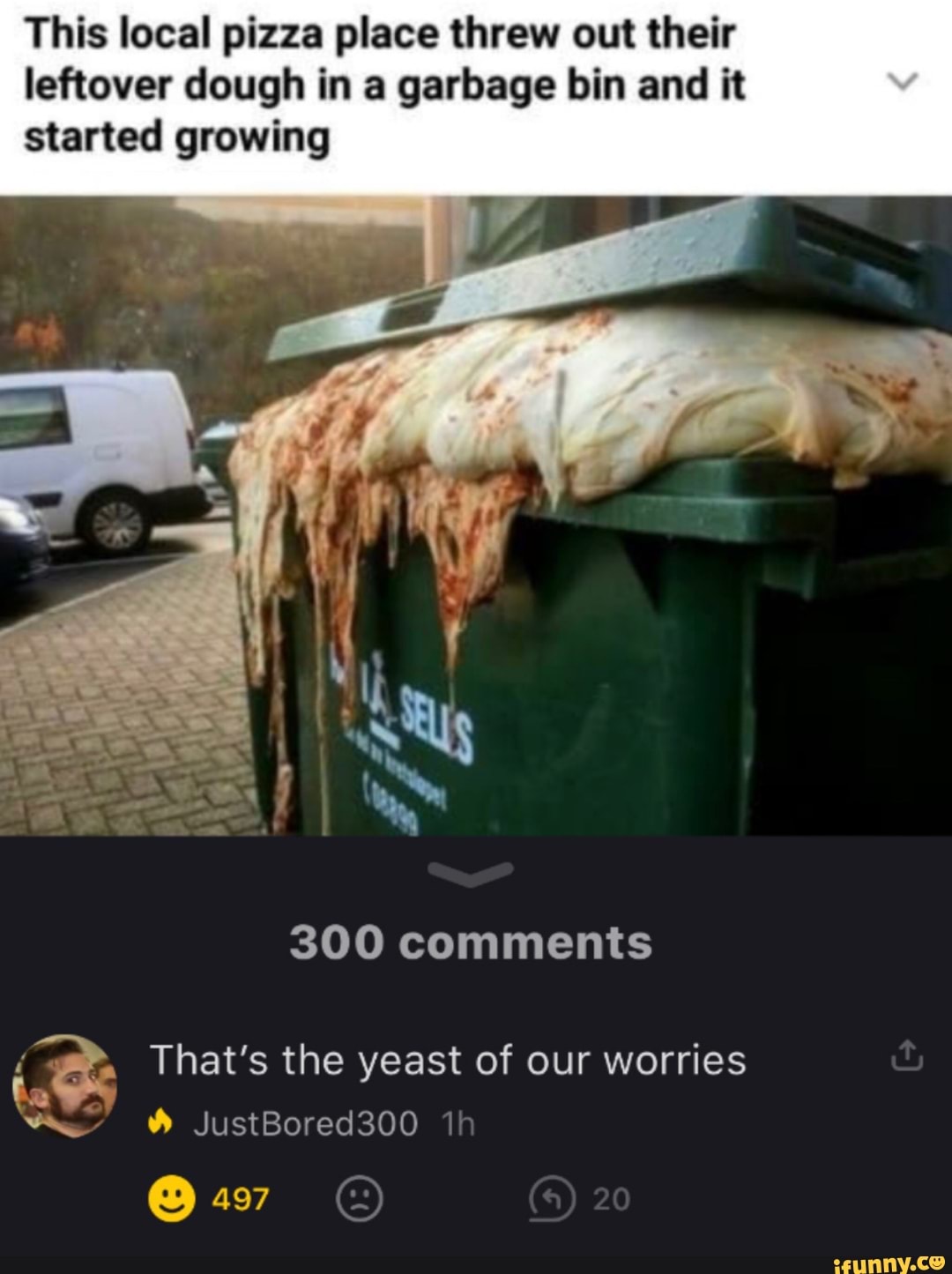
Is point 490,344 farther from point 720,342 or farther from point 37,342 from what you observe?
point 37,342

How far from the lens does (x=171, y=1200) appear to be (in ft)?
4.10

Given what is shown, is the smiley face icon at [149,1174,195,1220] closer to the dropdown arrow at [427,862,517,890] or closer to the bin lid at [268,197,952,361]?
the dropdown arrow at [427,862,517,890]

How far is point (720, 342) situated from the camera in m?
1.20

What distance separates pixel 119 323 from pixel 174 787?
57.7 inches

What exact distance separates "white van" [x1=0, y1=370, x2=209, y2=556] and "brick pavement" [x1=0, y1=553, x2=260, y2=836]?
0.37 metres

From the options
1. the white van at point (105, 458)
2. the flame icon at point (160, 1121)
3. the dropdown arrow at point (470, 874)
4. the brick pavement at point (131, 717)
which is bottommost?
the brick pavement at point (131, 717)

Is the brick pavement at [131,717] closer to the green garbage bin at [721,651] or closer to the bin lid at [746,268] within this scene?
the green garbage bin at [721,651]

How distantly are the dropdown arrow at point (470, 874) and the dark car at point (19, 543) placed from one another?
308cm

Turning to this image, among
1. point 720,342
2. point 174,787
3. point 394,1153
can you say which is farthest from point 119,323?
point 394,1153

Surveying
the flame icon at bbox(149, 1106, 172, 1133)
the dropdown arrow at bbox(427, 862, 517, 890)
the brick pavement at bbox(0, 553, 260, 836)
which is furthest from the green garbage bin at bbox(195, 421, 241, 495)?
the flame icon at bbox(149, 1106, 172, 1133)

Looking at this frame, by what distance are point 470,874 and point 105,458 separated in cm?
461

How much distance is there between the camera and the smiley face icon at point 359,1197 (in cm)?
124

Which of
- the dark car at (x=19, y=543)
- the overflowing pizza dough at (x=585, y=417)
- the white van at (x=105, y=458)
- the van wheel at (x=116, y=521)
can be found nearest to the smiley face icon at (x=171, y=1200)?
the overflowing pizza dough at (x=585, y=417)
